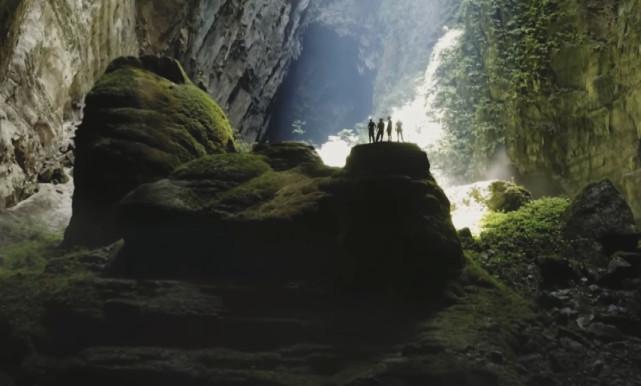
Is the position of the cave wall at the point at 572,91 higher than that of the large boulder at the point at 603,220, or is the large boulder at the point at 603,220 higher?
the cave wall at the point at 572,91

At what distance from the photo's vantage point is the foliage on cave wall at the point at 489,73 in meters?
20.3

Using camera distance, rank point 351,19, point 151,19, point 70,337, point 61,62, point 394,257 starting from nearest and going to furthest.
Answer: point 70,337, point 394,257, point 61,62, point 151,19, point 351,19

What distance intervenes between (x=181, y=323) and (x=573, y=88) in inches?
591

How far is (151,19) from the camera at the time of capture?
23609 mm

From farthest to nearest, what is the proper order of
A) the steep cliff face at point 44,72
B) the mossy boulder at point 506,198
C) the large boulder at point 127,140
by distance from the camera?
the mossy boulder at point 506,198, the steep cliff face at point 44,72, the large boulder at point 127,140

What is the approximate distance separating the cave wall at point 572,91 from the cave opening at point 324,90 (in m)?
20.4

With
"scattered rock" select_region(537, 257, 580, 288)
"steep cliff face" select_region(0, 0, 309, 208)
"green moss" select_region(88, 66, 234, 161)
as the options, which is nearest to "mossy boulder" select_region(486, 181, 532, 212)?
"scattered rock" select_region(537, 257, 580, 288)

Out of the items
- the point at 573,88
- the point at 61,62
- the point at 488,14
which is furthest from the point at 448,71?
the point at 61,62

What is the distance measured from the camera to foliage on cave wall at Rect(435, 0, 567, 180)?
798 inches

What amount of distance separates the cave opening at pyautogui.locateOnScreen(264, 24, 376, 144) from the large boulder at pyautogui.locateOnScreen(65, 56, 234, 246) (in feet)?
90.1

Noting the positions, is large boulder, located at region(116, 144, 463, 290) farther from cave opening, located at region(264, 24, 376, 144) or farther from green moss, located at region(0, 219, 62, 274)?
cave opening, located at region(264, 24, 376, 144)

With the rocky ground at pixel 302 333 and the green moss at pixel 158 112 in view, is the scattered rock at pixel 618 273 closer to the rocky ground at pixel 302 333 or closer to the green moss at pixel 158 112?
the rocky ground at pixel 302 333

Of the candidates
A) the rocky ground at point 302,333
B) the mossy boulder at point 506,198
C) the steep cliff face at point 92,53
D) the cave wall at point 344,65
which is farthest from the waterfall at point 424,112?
the rocky ground at point 302,333

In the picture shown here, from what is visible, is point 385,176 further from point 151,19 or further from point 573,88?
point 151,19
